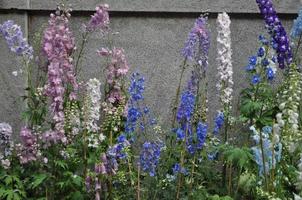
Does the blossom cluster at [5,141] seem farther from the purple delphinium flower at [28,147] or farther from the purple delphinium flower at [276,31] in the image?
the purple delphinium flower at [276,31]

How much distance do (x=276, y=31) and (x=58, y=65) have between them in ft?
5.01

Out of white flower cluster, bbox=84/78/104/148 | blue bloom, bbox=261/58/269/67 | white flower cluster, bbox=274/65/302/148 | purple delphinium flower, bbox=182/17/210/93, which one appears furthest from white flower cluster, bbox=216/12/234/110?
white flower cluster, bbox=274/65/302/148

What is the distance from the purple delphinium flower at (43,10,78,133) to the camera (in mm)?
4684

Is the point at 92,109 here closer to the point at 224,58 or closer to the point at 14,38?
the point at 14,38

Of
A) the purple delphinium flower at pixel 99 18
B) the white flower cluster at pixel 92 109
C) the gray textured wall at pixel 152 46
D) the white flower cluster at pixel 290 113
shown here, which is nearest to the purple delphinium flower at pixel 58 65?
the white flower cluster at pixel 92 109

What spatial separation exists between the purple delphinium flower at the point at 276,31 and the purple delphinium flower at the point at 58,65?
4.69 ft

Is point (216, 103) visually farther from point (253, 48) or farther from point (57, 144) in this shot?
point (57, 144)

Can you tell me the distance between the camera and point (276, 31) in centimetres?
462

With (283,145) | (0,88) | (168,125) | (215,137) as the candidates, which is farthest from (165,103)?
(283,145)

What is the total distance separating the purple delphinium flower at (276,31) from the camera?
15.2 ft

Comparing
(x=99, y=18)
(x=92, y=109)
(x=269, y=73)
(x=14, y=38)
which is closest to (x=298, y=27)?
(x=269, y=73)

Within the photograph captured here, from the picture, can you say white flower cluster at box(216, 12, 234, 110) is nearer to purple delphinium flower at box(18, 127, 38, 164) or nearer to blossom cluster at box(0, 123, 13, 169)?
purple delphinium flower at box(18, 127, 38, 164)

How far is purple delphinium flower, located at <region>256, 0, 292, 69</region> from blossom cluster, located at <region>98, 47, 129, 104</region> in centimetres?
127

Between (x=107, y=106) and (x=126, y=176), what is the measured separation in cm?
55
